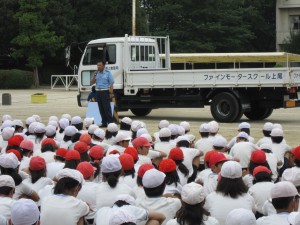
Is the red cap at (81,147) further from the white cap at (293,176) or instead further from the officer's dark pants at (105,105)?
the officer's dark pants at (105,105)

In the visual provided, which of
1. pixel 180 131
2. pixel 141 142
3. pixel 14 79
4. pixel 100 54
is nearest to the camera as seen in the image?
pixel 141 142

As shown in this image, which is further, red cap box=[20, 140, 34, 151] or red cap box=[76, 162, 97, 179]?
red cap box=[20, 140, 34, 151]

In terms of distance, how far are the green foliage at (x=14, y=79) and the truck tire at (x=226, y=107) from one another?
30.8m

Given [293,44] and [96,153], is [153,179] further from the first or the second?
[293,44]

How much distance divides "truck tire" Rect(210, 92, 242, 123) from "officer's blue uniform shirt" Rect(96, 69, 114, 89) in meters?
3.62

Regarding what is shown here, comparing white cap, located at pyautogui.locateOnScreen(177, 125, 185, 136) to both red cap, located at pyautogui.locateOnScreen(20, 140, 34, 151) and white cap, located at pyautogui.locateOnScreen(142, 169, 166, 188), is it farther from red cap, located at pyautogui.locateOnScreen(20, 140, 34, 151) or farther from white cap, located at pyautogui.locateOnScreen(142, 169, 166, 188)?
white cap, located at pyautogui.locateOnScreen(142, 169, 166, 188)

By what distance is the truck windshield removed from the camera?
21625 mm

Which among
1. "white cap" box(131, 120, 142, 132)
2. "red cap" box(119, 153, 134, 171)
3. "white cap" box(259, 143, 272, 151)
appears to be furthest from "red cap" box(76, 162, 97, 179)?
"white cap" box(131, 120, 142, 132)

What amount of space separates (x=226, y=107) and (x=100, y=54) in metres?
4.42

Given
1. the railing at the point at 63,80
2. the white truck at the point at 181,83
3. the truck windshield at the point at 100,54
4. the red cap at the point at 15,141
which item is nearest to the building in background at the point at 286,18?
the railing at the point at 63,80

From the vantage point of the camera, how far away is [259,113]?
2116 centimetres

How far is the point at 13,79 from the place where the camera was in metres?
49.2

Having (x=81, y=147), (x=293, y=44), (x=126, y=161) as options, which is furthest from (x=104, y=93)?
(x=293, y=44)

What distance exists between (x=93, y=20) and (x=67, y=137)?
40853mm
